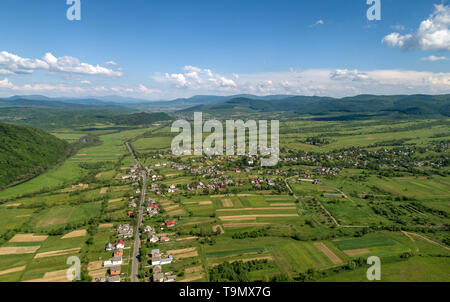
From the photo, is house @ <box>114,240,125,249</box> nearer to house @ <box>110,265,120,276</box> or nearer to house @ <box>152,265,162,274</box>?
house @ <box>110,265,120,276</box>

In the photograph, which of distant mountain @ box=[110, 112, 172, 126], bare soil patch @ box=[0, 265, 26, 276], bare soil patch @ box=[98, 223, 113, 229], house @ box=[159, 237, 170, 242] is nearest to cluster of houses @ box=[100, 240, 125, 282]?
house @ box=[159, 237, 170, 242]

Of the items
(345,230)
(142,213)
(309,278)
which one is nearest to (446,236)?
(345,230)

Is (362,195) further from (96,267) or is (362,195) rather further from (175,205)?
(96,267)

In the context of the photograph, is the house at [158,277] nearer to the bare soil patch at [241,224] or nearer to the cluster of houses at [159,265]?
the cluster of houses at [159,265]

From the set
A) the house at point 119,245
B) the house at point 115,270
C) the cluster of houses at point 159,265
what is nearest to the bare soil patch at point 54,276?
the house at point 115,270

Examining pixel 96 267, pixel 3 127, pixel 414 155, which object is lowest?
pixel 96 267

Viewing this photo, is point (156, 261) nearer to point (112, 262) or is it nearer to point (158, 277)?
point (158, 277)
